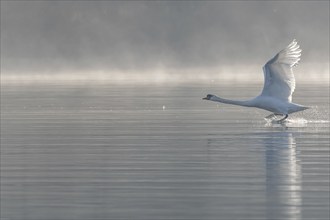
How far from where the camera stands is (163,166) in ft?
71.4

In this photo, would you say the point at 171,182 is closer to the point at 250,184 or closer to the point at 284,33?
the point at 250,184

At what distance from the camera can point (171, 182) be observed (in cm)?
1995

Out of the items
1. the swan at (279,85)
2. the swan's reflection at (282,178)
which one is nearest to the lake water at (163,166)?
the swan's reflection at (282,178)

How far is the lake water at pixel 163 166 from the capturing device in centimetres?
1783

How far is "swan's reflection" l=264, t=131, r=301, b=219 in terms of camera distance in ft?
57.7

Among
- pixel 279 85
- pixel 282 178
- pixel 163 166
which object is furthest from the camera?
pixel 279 85

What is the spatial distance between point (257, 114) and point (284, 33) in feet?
402

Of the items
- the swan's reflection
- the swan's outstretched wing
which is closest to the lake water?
the swan's reflection

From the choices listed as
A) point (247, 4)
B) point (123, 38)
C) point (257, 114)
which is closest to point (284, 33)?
point (247, 4)

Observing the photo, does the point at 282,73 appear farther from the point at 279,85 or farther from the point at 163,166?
the point at 163,166

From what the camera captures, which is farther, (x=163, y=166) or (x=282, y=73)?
(x=282, y=73)

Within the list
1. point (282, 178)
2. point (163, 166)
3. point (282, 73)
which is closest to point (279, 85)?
point (282, 73)

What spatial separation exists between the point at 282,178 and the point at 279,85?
11060 mm

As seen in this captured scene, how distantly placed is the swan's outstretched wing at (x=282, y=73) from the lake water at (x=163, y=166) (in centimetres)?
62
